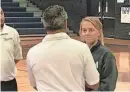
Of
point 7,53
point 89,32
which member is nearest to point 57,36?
point 89,32

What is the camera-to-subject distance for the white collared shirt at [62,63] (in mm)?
1785

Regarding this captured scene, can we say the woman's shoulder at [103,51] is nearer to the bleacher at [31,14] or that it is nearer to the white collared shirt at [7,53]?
the white collared shirt at [7,53]

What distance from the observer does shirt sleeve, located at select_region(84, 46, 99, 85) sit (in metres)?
1.79

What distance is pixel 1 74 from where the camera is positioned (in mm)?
2670

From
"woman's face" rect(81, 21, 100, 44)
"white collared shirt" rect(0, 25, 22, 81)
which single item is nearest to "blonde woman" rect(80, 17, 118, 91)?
"woman's face" rect(81, 21, 100, 44)

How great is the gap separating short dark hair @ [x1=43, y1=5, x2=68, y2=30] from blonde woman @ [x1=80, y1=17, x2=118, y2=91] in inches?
20.0

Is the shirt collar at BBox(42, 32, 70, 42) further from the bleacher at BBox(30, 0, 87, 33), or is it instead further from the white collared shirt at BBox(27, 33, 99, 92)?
the bleacher at BBox(30, 0, 87, 33)

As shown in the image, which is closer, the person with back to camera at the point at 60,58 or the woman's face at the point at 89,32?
the person with back to camera at the point at 60,58

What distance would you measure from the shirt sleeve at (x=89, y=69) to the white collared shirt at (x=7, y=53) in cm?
106

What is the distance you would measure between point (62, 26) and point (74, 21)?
12.6 m

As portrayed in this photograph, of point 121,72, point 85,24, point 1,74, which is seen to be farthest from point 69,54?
point 121,72

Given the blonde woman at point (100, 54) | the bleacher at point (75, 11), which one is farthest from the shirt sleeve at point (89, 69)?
the bleacher at point (75, 11)

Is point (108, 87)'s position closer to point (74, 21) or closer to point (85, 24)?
point (85, 24)

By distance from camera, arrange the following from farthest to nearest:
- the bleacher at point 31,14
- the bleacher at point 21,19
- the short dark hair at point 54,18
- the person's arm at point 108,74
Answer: the bleacher at point 31,14, the bleacher at point 21,19, the person's arm at point 108,74, the short dark hair at point 54,18
